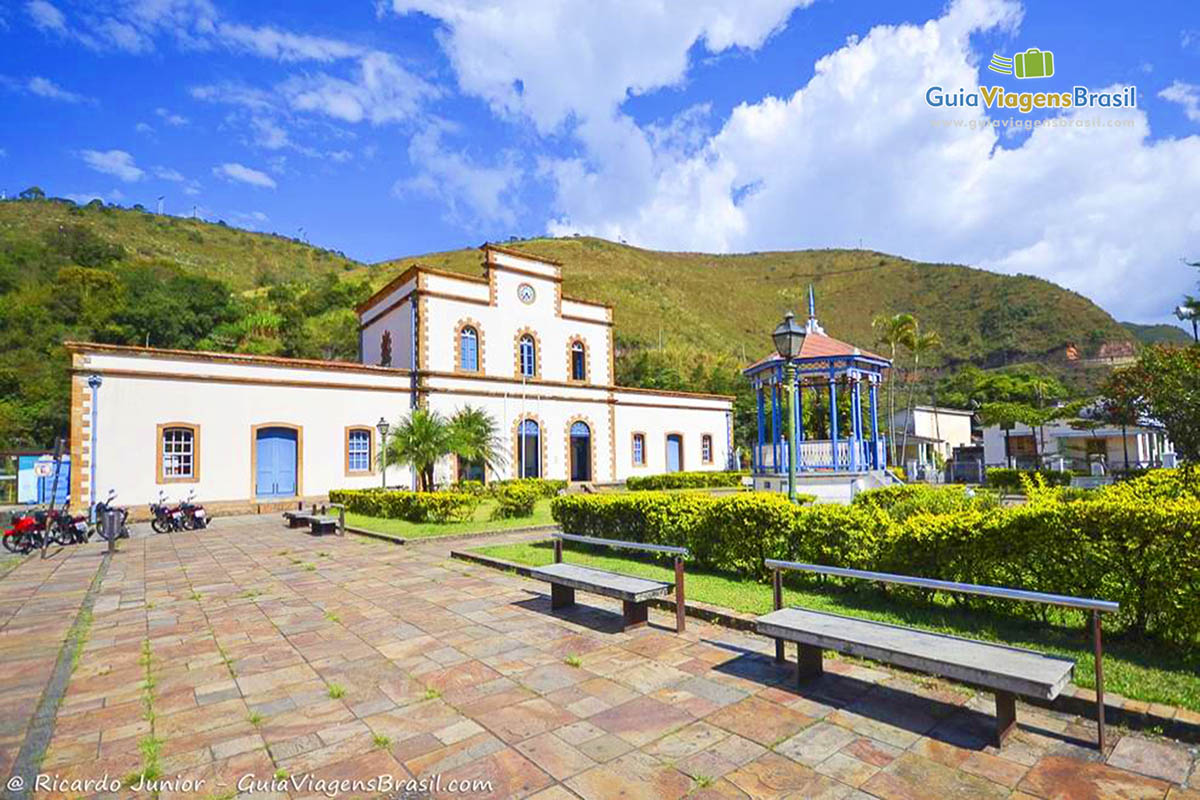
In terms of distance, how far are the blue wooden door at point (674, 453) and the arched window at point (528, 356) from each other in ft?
27.4

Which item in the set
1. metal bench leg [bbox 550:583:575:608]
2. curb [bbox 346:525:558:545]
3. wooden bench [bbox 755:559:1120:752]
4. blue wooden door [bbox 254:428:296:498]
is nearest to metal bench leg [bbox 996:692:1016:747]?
wooden bench [bbox 755:559:1120:752]

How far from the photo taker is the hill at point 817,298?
77312 millimetres

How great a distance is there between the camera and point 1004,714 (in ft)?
11.2

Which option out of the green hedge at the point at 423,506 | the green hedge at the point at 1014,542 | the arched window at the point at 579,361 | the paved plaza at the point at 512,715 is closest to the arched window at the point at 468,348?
the arched window at the point at 579,361

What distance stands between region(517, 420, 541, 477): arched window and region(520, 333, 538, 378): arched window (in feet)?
6.88

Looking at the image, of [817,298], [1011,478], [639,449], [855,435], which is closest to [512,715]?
[855,435]

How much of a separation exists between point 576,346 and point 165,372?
49.6 ft

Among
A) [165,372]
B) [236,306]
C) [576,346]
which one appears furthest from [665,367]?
[165,372]

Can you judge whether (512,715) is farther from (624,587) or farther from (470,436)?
(470,436)

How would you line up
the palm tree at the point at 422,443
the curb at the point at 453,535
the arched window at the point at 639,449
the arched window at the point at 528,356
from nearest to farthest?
the curb at the point at 453,535
the palm tree at the point at 422,443
the arched window at the point at 528,356
the arched window at the point at 639,449

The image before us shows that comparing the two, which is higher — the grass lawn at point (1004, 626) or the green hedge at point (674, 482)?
the grass lawn at point (1004, 626)

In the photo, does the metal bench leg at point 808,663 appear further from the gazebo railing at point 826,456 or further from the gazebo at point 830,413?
the gazebo railing at point 826,456

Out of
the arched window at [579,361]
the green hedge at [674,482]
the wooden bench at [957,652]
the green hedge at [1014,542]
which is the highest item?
the arched window at [579,361]

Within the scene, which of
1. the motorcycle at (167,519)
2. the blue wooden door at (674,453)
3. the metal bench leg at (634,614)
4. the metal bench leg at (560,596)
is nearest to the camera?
the metal bench leg at (634,614)
